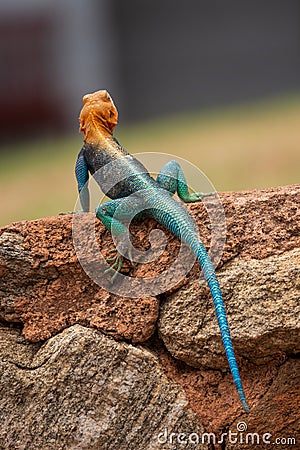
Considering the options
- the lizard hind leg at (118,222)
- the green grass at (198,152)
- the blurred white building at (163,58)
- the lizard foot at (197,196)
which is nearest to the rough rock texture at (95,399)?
the lizard hind leg at (118,222)

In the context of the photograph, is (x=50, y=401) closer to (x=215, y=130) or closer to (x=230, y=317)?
(x=230, y=317)

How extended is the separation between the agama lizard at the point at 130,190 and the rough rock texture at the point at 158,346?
0.30ft

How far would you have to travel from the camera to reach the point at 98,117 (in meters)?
2.69

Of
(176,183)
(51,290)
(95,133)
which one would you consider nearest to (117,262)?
(51,290)

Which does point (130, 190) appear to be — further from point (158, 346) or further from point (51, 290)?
point (158, 346)

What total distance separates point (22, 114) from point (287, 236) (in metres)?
5.97

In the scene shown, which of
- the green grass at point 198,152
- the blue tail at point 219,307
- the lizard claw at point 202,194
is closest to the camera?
the blue tail at point 219,307

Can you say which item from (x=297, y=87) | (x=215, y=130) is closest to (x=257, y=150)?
(x=215, y=130)

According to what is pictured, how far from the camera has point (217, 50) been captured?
8.39 m

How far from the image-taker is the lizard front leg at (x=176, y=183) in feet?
8.36

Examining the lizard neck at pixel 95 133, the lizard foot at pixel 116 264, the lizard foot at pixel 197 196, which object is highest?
the lizard neck at pixel 95 133

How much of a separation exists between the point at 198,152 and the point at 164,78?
2.83 m

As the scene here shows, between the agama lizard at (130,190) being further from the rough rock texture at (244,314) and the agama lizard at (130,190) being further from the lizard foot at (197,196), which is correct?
the rough rock texture at (244,314)

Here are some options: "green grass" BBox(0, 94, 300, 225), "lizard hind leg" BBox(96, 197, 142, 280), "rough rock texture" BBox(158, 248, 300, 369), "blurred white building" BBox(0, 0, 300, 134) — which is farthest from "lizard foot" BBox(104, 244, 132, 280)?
"blurred white building" BBox(0, 0, 300, 134)
